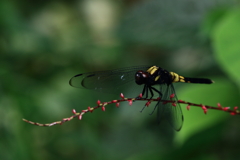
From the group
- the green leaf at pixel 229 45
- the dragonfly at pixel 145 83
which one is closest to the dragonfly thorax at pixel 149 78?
the dragonfly at pixel 145 83

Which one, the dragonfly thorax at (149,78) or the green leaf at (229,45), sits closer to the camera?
the dragonfly thorax at (149,78)

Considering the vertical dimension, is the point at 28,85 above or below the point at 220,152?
above

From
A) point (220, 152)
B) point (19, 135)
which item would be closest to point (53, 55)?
point (19, 135)

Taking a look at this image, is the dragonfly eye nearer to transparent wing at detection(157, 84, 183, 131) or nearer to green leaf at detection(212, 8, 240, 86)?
transparent wing at detection(157, 84, 183, 131)

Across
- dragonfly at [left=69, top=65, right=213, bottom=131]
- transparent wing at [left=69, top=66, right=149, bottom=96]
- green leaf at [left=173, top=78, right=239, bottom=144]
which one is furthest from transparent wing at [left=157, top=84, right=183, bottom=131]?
green leaf at [left=173, top=78, right=239, bottom=144]

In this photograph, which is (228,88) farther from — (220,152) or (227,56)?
(220,152)

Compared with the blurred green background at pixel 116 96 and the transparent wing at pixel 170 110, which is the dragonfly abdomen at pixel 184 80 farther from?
the blurred green background at pixel 116 96
